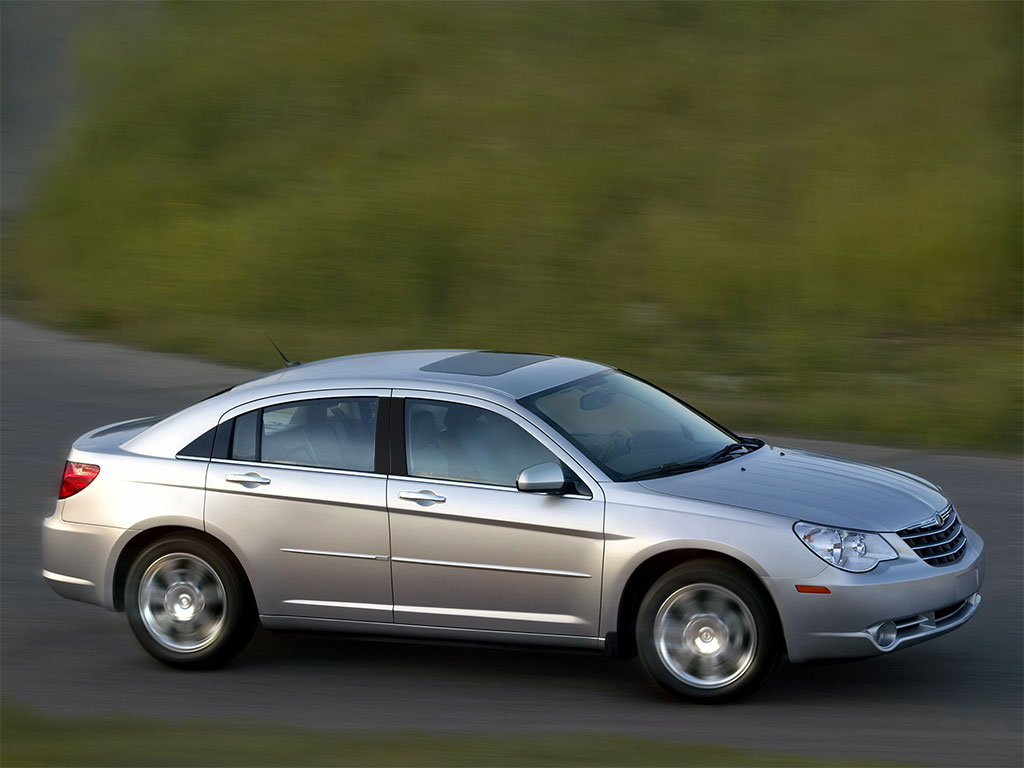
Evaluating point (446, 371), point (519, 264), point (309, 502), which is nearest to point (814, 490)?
point (446, 371)

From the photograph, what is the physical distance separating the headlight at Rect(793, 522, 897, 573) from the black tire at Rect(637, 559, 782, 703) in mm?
312

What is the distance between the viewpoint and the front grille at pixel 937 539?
21.2 feet

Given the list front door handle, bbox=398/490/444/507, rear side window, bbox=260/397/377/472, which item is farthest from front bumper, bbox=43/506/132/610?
front door handle, bbox=398/490/444/507

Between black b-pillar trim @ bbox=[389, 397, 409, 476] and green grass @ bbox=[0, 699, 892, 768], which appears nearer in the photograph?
green grass @ bbox=[0, 699, 892, 768]

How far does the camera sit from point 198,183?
27.2 meters

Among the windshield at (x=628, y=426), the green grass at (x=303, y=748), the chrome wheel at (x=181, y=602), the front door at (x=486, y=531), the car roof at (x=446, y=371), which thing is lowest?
the green grass at (x=303, y=748)

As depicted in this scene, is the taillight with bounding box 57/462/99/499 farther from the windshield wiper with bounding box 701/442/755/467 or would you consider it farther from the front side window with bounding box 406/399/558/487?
the windshield wiper with bounding box 701/442/755/467

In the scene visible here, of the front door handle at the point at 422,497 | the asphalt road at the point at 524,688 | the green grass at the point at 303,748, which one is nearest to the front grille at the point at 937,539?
the asphalt road at the point at 524,688

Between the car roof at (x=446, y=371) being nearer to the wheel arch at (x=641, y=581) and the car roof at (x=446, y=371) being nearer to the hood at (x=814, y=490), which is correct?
the hood at (x=814, y=490)

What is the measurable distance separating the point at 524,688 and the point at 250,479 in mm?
1662

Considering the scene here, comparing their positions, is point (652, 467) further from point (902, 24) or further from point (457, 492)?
point (902, 24)

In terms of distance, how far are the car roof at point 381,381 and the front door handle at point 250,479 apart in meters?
0.35

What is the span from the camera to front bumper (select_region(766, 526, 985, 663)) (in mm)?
6203

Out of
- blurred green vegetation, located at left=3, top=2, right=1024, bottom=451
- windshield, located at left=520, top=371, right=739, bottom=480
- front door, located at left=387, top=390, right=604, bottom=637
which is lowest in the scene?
front door, located at left=387, top=390, right=604, bottom=637
